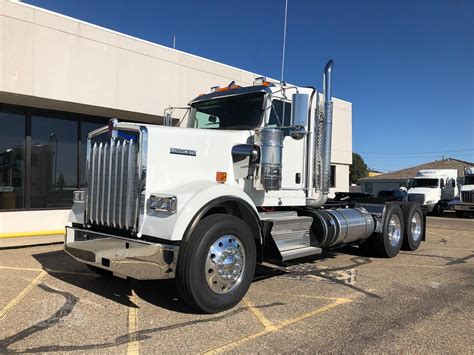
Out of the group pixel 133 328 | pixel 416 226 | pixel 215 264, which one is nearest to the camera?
pixel 133 328

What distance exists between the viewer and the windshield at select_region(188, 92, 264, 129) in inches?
252

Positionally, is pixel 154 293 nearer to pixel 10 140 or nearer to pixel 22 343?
pixel 22 343

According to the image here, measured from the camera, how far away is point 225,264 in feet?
16.5

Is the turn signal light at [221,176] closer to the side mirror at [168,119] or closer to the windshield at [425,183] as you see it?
the side mirror at [168,119]

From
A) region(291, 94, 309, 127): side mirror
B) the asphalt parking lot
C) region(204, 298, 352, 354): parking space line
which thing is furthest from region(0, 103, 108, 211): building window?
region(204, 298, 352, 354): parking space line

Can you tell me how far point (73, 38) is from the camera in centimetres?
973

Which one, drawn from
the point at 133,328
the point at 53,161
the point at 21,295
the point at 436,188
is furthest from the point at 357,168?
the point at 133,328

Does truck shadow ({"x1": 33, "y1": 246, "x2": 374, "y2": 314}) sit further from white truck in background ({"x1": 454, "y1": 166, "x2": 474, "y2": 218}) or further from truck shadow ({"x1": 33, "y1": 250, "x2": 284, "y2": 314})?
white truck in background ({"x1": 454, "y1": 166, "x2": 474, "y2": 218})

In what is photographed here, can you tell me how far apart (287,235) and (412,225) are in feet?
16.2

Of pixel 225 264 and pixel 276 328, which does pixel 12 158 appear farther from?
pixel 276 328

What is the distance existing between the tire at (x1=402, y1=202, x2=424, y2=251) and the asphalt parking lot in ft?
6.94

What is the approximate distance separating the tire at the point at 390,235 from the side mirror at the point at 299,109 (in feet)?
12.9

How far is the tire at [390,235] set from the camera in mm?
8773

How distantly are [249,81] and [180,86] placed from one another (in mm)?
2788
